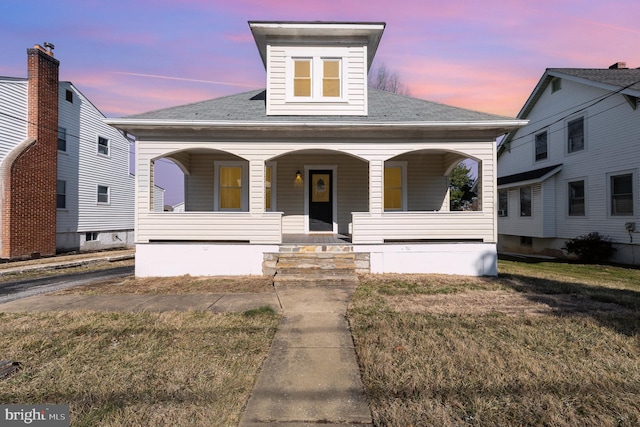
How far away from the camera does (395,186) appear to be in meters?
10.4

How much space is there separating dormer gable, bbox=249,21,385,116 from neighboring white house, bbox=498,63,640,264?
34.7ft

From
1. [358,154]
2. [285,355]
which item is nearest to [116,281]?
[285,355]

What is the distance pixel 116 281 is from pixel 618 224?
17.5 metres

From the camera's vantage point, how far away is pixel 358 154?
827 centimetres

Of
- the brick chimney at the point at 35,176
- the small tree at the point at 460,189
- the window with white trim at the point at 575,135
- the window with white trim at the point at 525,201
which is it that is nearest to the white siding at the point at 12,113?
the brick chimney at the point at 35,176

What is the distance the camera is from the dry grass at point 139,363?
2486 mm

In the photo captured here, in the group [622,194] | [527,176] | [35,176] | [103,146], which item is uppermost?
[103,146]

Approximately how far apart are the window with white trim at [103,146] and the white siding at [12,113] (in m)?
4.48

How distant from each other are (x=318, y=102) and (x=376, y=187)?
3.15 metres

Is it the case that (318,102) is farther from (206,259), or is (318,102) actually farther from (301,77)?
(206,259)

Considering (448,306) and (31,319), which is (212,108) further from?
(448,306)

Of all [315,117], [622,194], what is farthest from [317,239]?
[622,194]

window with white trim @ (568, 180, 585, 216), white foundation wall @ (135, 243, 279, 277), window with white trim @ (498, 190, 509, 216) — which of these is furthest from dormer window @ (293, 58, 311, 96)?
window with white trim @ (498, 190, 509, 216)

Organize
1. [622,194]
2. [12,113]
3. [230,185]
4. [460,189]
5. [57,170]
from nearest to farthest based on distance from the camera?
[230,185] < [622,194] < [12,113] < [57,170] < [460,189]
